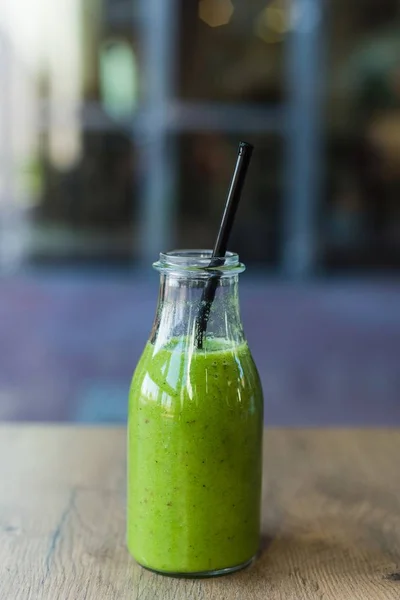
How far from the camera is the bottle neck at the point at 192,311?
67cm

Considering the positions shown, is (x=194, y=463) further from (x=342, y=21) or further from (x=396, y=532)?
(x=342, y=21)

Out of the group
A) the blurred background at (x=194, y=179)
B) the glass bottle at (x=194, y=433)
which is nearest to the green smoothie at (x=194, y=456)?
the glass bottle at (x=194, y=433)

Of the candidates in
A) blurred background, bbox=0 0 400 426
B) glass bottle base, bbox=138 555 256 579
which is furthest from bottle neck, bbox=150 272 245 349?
blurred background, bbox=0 0 400 426

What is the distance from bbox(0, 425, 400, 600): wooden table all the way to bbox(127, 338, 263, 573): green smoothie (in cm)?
3

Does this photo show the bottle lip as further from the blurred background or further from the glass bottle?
the blurred background

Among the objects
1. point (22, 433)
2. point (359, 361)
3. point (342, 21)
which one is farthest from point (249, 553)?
point (342, 21)

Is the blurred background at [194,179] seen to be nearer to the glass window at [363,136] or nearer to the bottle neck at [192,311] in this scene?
the glass window at [363,136]

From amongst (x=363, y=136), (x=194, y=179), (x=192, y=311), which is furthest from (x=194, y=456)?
(x=363, y=136)

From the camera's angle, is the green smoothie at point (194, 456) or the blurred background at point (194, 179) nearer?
the green smoothie at point (194, 456)

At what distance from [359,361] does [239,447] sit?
196 centimetres

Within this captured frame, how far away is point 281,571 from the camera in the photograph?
69 centimetres

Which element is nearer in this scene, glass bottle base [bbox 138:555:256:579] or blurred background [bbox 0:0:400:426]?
glass bottle base [bbox 138:555:256:579]

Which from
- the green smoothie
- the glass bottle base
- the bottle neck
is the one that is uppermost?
the bottle neck

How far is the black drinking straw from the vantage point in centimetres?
66
